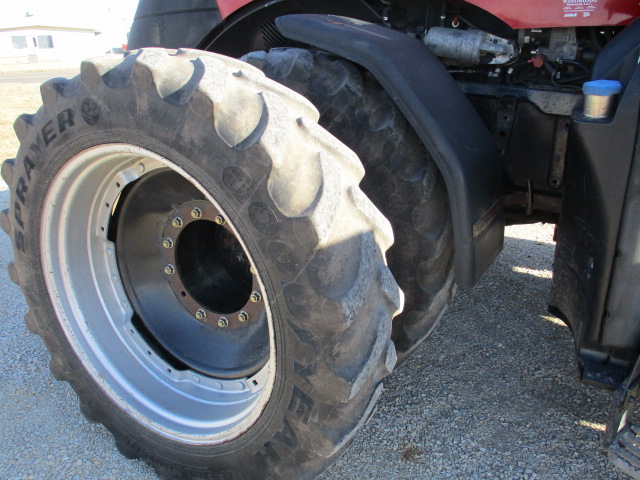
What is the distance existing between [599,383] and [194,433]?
50.6 inches

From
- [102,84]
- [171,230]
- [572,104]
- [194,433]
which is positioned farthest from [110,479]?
[572,104]

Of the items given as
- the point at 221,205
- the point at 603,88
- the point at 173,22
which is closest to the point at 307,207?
the point at 221,205

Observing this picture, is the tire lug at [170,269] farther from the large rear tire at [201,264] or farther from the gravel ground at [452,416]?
the gravel ground at [452,416]

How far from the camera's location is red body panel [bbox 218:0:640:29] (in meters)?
1.81

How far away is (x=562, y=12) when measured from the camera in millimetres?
1860

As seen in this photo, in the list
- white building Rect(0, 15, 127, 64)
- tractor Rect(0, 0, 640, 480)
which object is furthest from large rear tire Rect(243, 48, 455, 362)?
white building Rect(0, 15, 127, 64)

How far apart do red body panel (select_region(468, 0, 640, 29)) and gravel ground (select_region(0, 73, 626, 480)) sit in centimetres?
149

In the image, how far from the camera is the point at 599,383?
176cm

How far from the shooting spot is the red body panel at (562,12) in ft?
5.95

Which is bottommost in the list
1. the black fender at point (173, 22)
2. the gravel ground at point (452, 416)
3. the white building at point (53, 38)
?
the white building at point (53, 38)

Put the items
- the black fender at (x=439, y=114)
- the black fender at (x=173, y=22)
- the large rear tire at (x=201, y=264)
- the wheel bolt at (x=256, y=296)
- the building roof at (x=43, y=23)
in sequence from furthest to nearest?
the building roof at (x=43, y=23) < the black fender at (x=173, y=22) < the wheel bolt at (x=256, y=296) < the black fender at (x=439, y=114) < the large rear tire at (x=201, y=264)

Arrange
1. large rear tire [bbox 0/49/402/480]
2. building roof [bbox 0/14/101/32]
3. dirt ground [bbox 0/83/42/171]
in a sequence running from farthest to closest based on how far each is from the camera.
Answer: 1. building roof [bbox 0/14/101/32]
2. dirt ground [bbox 0/83/42/171]
3. large rear tire [bbox 0/49/402/480]

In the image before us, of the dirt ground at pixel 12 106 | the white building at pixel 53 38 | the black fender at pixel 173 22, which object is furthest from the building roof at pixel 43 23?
the black fender at pixel 173 22

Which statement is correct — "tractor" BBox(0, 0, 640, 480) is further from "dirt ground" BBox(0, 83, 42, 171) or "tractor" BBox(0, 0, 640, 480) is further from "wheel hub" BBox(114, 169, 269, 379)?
"dirt ground" BBox(0, 83, 42, 171)
